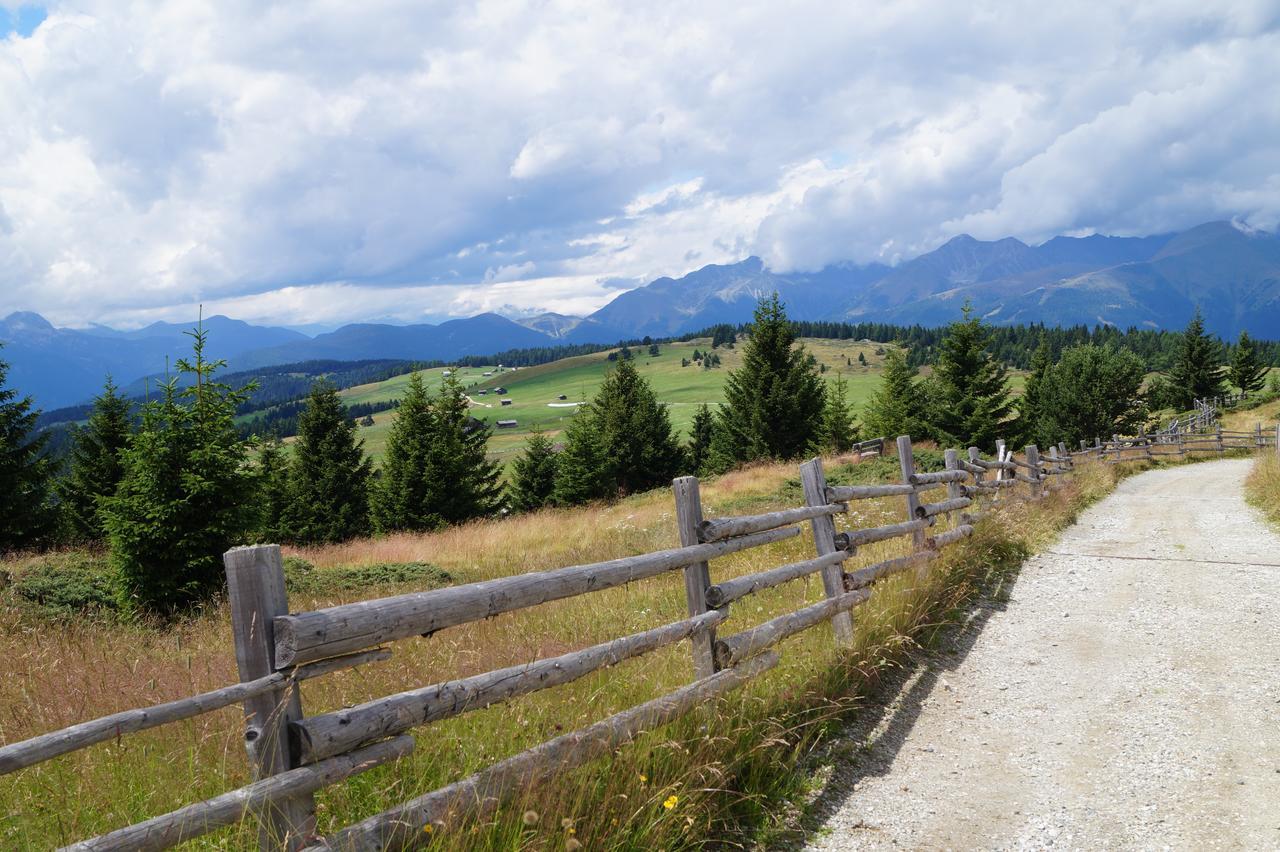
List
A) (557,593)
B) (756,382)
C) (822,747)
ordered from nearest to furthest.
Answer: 1. (557,593)
2. (822,747)
3. (756,382)

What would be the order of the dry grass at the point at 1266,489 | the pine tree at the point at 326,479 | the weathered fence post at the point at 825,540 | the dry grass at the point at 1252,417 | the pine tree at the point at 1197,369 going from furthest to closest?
the pine tree at the point at 1197,369, the dry grass at the point at 1252,417, the pine tree at the point at 326,479, the dry grass at the point at 1266,489, the weathered fence post at the point at 825,540

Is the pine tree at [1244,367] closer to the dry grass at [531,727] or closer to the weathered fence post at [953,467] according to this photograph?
the weathered fence post at [953,467]

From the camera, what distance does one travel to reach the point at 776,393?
38875mm

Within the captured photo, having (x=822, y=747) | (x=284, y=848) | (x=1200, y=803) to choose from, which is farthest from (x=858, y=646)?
(x=284, y=848)

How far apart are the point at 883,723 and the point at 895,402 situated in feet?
164

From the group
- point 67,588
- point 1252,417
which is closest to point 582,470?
point 67,588

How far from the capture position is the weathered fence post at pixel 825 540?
6770 mm

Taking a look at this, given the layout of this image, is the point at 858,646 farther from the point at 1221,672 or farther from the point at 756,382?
the point at 756,382

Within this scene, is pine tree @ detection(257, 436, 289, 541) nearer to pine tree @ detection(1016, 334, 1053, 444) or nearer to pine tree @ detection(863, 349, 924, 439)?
pine tree @ detection(863, 349, 924, 439)

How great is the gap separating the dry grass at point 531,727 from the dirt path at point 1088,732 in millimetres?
451

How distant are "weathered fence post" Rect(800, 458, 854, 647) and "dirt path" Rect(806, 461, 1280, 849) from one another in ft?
2.39

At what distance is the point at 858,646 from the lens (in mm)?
6383

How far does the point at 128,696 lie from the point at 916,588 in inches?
265

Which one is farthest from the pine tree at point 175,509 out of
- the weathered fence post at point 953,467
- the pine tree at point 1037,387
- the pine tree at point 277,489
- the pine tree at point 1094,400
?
the pine tree at point 1094,400
